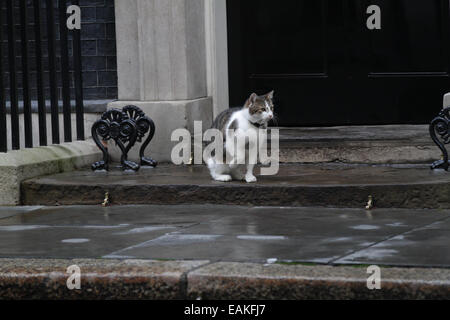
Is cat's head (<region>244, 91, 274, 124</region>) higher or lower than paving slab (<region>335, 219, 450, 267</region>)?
higher

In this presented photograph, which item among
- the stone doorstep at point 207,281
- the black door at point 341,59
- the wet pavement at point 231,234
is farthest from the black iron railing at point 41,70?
the stone doorstep at point 207,281

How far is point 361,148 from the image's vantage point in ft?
26.5

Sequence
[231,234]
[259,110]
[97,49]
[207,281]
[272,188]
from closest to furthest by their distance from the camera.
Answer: [207,281], [231,234], [272,188], [259,110], [97,49]

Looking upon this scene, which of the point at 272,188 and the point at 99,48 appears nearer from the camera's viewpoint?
the point at 272,188

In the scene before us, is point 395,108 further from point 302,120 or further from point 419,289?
point 419,289

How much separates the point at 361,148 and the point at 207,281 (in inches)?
142

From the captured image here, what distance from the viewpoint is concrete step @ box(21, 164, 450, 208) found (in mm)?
6811

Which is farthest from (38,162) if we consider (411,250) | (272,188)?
(411,250)

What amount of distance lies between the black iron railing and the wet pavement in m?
0.94

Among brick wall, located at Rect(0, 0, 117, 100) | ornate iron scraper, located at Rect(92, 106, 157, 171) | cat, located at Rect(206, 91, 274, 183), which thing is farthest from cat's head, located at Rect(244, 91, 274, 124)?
brick wall, located at Rect(0, 0, 117, 100)

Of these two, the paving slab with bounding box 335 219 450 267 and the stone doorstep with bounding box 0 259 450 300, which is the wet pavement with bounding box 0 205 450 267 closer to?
the paving slab with bounding box 335 219 450 267

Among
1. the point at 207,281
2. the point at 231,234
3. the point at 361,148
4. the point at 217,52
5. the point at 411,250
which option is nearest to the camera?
the point at 207,281

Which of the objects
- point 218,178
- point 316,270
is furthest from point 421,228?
point 218,178

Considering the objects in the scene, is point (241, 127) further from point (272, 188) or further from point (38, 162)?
point (38, 162)
